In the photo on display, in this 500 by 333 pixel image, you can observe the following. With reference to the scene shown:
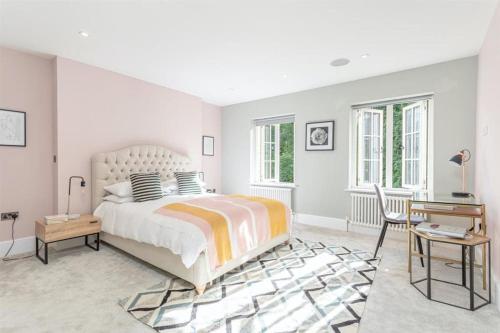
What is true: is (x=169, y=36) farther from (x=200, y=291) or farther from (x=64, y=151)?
(x=200, y=291)

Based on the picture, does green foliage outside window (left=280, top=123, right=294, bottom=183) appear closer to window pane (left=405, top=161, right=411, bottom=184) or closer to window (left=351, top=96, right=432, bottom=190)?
window (left=351, top=96, right=432, bottom=190)

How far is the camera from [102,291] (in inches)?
87.7

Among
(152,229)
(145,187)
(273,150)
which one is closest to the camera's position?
(152,229)

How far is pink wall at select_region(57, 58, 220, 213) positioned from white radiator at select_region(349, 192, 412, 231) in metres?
3.24

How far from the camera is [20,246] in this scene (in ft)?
10.3

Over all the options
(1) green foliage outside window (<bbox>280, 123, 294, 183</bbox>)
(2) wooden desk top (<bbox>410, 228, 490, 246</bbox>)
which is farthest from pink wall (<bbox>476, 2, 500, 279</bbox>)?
(1) green foliage outside window (<bbox>280, 123, 294, 183</bbox>)

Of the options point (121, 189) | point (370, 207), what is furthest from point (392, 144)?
point (121, 189)

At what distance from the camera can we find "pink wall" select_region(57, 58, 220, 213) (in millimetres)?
3295

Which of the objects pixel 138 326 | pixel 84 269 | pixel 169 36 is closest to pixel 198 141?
pixel 169 36

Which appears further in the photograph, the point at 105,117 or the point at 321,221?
the point at 321,221

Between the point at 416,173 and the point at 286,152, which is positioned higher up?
the point at 286,152

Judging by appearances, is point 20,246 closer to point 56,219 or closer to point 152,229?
point 56,219

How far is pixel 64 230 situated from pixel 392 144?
474 cm

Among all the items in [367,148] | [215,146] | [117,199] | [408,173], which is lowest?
[117,199]
